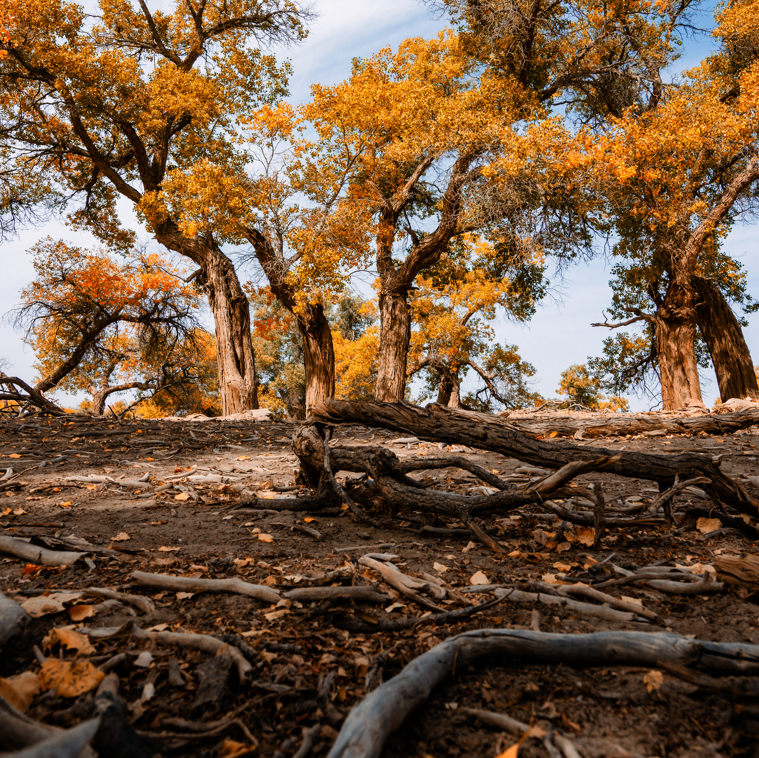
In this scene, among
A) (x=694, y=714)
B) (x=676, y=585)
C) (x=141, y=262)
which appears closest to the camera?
(x=694, y=714)

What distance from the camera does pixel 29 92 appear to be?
13.1 m

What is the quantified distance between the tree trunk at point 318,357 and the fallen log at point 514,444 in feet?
29.8

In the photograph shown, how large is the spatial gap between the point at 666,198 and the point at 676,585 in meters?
12.7

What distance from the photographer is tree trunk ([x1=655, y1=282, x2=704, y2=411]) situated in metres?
13.0

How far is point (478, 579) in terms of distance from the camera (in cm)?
259

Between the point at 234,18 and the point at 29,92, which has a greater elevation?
the point at 234,18

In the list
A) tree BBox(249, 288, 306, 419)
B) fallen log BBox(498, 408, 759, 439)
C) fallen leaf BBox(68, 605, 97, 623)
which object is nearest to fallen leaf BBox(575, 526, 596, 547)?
fallen leaf BBox(68, 605, 97, 623)

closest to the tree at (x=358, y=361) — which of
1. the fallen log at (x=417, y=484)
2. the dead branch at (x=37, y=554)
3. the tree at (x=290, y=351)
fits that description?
the tree at (x=290, y=351)

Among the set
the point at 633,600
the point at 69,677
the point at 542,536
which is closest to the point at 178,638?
the point at 69,677

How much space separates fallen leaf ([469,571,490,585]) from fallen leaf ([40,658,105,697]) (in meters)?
1.63

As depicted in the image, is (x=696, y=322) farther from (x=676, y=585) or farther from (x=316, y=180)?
(x=676, y=585)

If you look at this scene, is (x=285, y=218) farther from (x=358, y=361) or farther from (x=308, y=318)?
(x=358, y=361)

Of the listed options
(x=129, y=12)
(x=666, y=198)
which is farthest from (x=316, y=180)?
(x=666, y=198)

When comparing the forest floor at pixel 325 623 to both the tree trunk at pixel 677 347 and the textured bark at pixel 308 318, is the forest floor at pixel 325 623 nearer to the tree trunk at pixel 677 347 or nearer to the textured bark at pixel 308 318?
the textured bark at pixel 308 318
